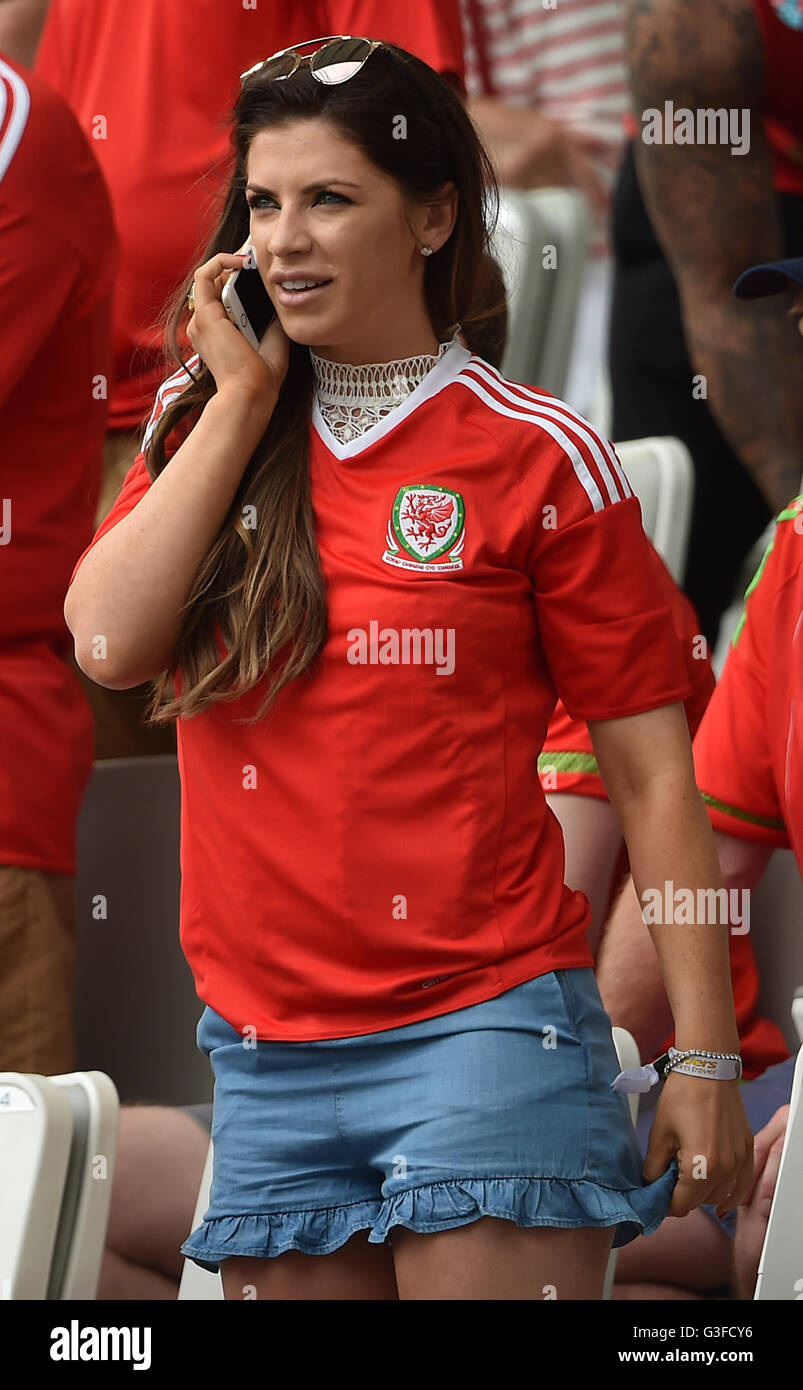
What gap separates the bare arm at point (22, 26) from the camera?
2.93 metres

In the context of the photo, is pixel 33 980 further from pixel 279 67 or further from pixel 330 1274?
pixel 279 67

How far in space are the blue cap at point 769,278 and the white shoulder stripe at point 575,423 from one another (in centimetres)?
40

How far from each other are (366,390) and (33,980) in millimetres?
946

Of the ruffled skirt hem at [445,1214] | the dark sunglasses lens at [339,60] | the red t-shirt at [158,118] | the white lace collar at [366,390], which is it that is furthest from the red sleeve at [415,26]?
the ruffled skirt hem at [445,1214]

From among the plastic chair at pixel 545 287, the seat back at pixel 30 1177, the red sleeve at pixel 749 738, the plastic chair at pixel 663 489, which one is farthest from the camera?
the plastic chair at pixel 545 287

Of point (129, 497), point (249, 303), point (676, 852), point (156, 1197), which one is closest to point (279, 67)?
point (249, 303)

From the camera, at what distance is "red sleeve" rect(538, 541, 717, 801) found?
2.16 metres

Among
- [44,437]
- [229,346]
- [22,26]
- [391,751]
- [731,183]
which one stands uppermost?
[22,26]

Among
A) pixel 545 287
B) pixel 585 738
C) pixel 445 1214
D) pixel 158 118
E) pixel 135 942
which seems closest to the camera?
pixel 445 1214

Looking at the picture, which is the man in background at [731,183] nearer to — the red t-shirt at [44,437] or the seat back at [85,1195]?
the red t-shirt at [44,437]

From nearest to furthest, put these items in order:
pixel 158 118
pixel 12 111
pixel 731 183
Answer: pixel 12 111
pixel 158 118
pixel 731 183

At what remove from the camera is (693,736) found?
2143 mm

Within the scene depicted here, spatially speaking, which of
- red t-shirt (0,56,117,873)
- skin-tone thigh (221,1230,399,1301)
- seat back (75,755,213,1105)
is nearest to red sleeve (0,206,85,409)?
red t-shirt (0,56,117,873)
